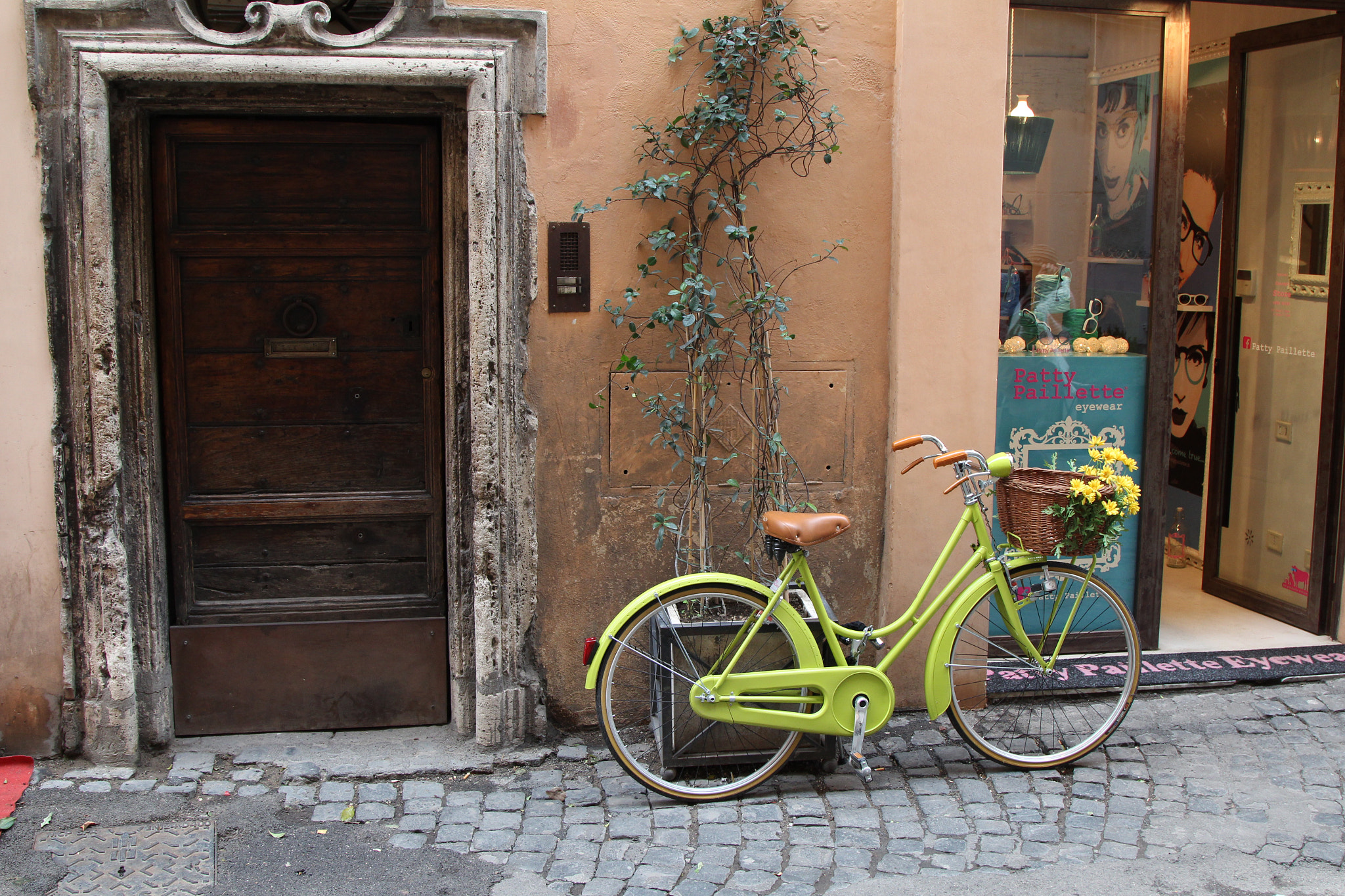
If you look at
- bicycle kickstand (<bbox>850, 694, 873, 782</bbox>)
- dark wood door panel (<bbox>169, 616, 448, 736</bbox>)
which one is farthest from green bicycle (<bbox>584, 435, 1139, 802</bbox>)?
dark wood door panel (<bbox>169, 616, 448, 736</bbox>)

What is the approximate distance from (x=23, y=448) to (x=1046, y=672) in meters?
3.83

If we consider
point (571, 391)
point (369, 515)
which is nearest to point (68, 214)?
point (369, 515)

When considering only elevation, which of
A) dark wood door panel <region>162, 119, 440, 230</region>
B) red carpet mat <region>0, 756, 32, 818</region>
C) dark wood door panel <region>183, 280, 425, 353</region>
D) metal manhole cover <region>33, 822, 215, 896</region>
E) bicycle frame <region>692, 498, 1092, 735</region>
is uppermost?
dark wood door panel <region>162, 119, 440, 230</region>

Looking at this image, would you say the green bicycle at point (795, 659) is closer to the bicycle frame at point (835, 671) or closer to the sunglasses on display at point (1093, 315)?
the bicycle frame at point (835, 671)

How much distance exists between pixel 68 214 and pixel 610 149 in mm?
1922

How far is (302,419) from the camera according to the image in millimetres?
4609

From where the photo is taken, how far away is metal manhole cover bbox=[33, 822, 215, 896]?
3.62m

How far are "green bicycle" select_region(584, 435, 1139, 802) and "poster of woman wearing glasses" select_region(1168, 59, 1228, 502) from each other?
2.69 metres

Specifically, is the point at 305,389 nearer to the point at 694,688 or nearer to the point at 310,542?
the point at 310,542

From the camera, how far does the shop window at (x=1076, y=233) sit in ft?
17.1

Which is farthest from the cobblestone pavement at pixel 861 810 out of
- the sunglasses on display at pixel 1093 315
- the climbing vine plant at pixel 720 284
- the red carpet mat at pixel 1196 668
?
the sunglasses on display at pixel 1093 315

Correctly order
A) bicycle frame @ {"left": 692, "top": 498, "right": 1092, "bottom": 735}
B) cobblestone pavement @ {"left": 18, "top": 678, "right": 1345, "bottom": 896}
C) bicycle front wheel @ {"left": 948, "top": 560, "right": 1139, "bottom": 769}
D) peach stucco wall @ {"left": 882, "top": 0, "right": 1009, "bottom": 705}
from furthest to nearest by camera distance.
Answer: peach stucco wall @ {"left": 882, "top": 0, "right": 1009, "bottom": 705} < bicycle front wheel @ {"left": 948, "top": 560, "right": 1139, "bottom": 769} < bicycle frame @ {"left": 692, "top": 498, "right": 1092, "bottom": 735} < cobblestone pavement @ {"left": 18, "top": 678, "right": 1345, "bottom": 896}

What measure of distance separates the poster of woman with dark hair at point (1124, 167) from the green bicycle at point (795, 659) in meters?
1.52

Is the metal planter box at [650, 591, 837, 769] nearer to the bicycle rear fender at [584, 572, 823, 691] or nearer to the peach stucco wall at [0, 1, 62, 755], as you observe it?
the bicycle rear fender at [584, 572, 823, 691]
